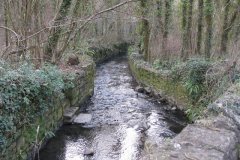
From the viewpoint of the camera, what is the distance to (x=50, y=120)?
9539 mm

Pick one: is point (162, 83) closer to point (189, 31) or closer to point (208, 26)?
point (208, 26)

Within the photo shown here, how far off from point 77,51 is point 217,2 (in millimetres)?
7593

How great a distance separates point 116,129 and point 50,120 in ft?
7.12

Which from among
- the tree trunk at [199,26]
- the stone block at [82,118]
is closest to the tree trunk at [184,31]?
the tree trunk at [199,26]

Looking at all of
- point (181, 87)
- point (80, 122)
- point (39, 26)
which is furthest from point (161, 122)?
point (39, 26)

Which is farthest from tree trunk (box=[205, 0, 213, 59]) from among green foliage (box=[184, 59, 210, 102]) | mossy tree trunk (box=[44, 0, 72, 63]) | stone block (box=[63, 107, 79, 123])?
stone block (box=[63, 107, 79, 123])

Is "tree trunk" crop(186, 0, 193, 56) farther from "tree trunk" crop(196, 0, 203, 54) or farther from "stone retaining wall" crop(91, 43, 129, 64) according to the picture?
"stone retaining wall" crop(91, 43, 129, 64)

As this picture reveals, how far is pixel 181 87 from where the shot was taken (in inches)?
484

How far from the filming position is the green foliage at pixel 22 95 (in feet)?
21.1

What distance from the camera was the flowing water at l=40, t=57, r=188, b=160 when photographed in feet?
28.3

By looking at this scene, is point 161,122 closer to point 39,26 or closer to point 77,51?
point 39,26

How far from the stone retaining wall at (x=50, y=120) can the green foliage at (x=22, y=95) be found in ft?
0.84

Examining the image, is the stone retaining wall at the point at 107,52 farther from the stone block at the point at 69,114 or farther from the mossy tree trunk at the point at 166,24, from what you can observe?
the stone block at the point at 69,114

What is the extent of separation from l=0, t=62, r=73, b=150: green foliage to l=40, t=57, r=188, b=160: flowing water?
4.11ft
